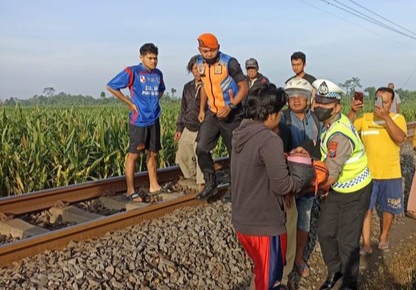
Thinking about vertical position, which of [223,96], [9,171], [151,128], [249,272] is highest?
[223,96]

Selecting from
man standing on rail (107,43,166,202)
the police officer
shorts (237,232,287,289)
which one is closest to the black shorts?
man standing on rail (107,43,166,202)

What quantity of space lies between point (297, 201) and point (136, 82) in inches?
110

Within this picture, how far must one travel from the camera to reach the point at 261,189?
129 inches

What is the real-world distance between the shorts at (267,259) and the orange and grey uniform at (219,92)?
2.75 metres

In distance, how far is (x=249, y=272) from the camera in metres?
4.66

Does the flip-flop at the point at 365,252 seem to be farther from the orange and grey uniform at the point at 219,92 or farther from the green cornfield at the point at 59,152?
the green cornfield at the point at 59,152

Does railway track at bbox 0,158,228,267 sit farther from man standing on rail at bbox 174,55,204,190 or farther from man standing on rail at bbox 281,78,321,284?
man standing on rail at bbox 281,78,321,284

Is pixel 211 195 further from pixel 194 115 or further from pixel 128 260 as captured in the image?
pixel 128 260

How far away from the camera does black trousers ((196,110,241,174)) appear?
5992 mm

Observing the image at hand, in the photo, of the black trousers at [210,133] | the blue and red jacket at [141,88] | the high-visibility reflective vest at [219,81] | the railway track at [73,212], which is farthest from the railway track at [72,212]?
the high-visibility reflective vest at [219,81]

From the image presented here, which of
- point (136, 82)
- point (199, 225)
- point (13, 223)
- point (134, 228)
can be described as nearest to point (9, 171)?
point (13, 223)

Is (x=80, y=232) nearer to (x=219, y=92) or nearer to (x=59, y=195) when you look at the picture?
(x=59, y=195)

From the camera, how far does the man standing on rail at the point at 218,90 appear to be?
18.5ft

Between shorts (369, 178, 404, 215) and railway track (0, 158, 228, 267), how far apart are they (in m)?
2.07
